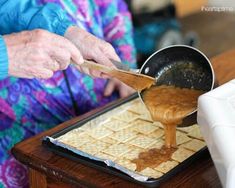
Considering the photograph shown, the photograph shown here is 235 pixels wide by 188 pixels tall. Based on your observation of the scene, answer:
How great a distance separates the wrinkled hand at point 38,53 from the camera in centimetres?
110

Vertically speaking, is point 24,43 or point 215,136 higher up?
point 24,43

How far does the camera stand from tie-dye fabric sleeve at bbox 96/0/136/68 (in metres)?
1.67

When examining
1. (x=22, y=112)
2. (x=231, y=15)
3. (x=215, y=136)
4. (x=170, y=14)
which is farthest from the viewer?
(x=231, y=15)

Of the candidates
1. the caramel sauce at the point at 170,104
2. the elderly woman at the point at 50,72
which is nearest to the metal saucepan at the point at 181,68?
the caramel sauce at the point at 170,104

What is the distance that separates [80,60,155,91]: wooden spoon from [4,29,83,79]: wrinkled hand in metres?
0.04

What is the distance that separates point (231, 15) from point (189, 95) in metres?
3.51

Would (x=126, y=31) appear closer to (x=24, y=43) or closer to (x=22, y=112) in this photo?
(x=22, y=112)

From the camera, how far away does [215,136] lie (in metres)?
0.81

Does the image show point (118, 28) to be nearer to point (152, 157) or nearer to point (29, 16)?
point (29, 16)

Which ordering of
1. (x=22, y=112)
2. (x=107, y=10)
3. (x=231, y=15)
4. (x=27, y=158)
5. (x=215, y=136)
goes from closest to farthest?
(x=215, y=136), (x=27, y=158), (x=22, y=112), (x=107, y=10), (x=231, y=15)

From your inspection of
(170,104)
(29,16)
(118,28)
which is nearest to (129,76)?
(170,104)

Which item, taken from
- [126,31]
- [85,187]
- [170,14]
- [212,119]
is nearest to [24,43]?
[85,187]

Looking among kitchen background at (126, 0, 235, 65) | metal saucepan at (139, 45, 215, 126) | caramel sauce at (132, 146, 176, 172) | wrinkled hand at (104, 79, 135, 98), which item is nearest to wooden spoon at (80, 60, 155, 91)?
metal saucepan at (139, 45, 215, 126)

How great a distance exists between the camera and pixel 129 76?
112 cm
